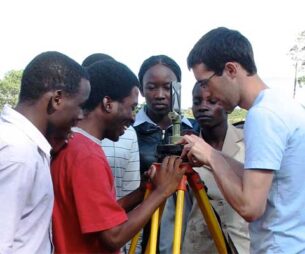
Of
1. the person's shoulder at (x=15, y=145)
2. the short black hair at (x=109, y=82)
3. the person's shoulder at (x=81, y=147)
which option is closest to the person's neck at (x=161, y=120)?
the short black hair at (x=109, y=82)

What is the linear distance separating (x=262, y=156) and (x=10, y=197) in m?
0.90

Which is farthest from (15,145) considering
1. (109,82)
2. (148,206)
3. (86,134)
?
(109,82)

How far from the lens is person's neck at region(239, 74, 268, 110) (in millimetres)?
1911

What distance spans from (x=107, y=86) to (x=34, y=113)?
550mm

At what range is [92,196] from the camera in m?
1.86

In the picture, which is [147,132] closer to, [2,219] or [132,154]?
[132,154]

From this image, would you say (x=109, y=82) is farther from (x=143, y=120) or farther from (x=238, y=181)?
(x=143, y=120)

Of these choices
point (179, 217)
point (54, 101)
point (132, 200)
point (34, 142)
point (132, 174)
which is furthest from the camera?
point (132, 174)

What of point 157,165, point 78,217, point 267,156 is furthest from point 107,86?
point 267,156

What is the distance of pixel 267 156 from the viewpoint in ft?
5.71

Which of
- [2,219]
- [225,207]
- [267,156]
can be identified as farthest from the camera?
[225,207]

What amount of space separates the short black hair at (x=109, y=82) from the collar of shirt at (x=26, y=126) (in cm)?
48

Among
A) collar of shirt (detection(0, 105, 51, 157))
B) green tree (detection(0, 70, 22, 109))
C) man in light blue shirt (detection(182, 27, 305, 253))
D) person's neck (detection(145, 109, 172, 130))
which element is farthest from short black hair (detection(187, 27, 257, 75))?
green tree (detection(0, 70, 22, 109))

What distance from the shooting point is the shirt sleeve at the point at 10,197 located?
61.9 inches
